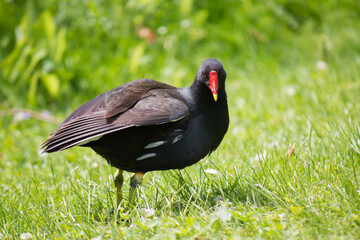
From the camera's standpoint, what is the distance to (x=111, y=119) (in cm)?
312

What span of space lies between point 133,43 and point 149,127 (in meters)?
4.42

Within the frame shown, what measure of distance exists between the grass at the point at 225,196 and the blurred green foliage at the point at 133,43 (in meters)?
2.20

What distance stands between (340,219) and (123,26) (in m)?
5.48

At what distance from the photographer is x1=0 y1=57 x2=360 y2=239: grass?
268 cm

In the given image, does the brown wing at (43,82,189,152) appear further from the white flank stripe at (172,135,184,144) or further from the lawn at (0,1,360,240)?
the lawn at (0,1,360,240)

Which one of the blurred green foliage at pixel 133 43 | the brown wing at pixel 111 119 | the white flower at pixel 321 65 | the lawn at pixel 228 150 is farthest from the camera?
the blurred green foliage at pixel 133 43

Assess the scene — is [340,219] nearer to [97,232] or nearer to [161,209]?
[161,209]

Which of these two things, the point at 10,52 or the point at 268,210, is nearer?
the point at 268,210

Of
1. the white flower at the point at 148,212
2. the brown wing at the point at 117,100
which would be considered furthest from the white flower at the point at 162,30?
the white flower at the point at 148,212

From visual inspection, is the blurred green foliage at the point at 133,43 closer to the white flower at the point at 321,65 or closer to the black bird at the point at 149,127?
the white flower at the point at 321,65

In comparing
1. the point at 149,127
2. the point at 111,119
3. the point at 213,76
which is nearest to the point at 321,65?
the point at 213,76

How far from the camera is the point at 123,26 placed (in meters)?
7.36

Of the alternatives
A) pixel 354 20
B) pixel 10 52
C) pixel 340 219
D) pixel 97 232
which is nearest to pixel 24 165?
pixel 97 232

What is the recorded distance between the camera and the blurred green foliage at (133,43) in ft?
22.2
